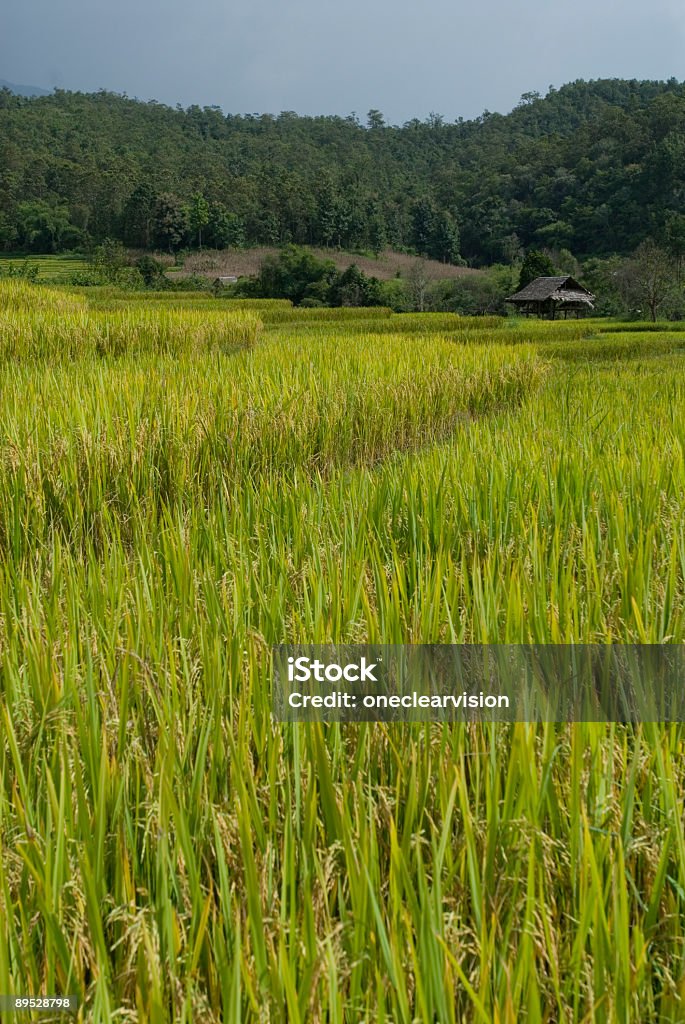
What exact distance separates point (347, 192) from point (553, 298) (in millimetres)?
33674

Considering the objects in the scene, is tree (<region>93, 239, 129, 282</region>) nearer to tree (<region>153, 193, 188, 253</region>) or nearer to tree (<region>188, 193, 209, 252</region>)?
tree (<region>153, 193, 188, 253</region>)

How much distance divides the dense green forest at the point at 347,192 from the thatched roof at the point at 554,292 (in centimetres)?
978

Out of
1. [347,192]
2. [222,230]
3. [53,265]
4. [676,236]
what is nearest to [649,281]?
[676,236]

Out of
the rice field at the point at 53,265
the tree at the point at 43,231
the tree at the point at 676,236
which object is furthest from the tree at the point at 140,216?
the tree at the point at 676,236

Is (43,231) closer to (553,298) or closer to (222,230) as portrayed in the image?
(222,230)

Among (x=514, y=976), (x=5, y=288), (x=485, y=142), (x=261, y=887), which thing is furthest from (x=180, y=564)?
(x=485, y=142)

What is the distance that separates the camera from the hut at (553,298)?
3797 cm

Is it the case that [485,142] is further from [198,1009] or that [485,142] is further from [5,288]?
[198,1009]

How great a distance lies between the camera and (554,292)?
37.7 meters

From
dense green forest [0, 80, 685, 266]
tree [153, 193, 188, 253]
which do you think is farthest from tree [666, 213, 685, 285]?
tree [153, 193, 188, 253]

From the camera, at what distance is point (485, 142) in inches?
3713

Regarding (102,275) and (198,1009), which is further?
(102,275)

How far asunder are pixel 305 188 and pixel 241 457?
65.8 metres

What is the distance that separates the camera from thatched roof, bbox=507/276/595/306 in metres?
37.9
